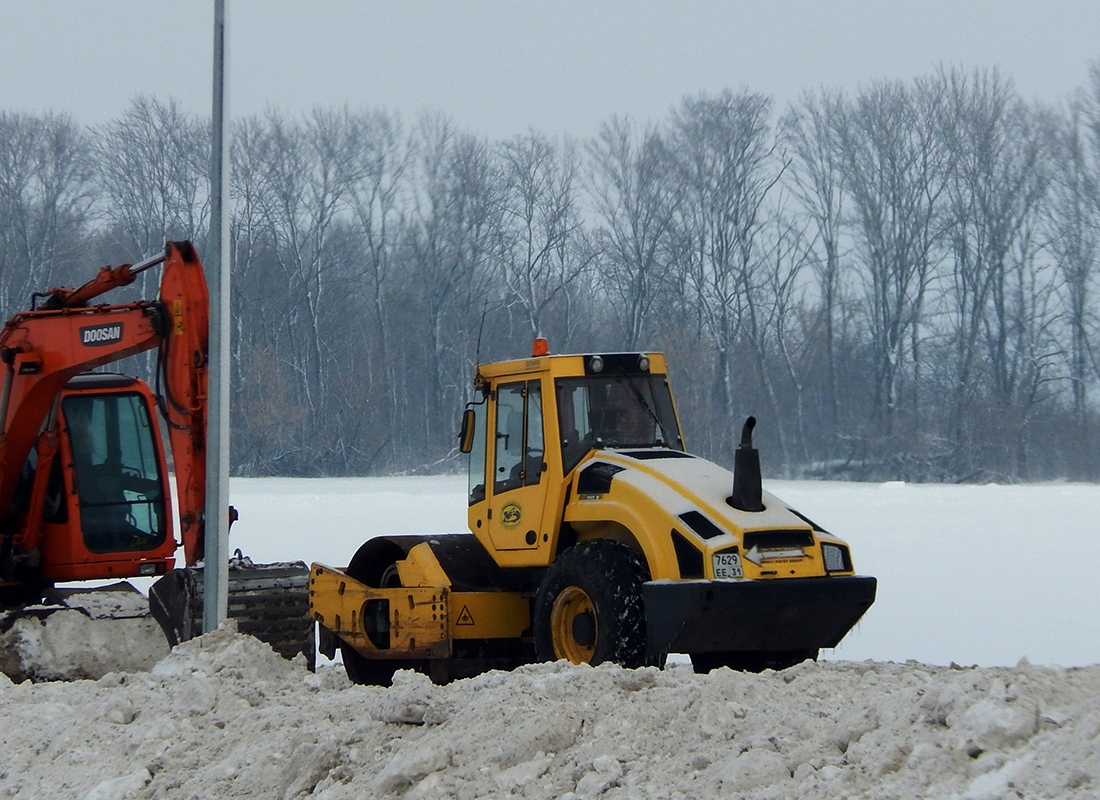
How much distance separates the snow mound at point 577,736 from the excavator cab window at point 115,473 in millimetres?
3355

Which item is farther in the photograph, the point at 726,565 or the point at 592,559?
the point at 592,559

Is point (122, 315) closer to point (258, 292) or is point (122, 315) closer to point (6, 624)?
point (6, 624)

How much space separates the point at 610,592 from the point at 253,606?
3007mm

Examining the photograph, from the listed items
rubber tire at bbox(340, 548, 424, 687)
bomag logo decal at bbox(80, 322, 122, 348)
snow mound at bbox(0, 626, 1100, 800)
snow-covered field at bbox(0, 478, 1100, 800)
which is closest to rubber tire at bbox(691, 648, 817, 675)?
snow mound at bbox(0, 626, 1100, 800)

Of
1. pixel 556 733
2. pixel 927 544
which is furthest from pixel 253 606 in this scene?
pixel 927 544

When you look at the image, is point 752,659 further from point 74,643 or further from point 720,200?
point 720,200

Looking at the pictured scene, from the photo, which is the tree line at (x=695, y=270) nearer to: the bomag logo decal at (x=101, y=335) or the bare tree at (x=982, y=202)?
the bare tree at (x=982, y=202)

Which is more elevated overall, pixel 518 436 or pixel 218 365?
pixel 218 365

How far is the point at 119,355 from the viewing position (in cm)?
1079

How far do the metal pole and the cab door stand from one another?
1.76 meters

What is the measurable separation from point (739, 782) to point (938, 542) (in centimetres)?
1709

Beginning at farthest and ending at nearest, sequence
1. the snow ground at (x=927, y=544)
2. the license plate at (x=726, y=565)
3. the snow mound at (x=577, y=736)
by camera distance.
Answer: the snow ground at (x=927, y=544), the license plate at (x=726, y=565), the snow mound at (x=577, y=736)

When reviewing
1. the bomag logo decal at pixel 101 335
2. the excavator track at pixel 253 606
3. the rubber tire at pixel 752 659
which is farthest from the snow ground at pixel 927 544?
the bomag logo decal at pixel 101 335

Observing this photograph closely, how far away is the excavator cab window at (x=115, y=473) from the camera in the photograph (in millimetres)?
11812
